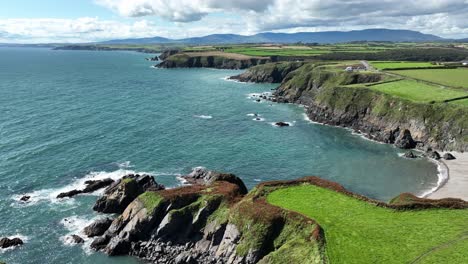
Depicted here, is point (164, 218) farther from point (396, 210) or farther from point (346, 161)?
point (346, 161)

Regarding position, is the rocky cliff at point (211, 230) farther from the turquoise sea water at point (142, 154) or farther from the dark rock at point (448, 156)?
the dark rock at point (448, 156)

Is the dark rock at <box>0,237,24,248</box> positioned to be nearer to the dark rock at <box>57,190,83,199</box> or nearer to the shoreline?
the dark rock at <box>57,190,83,199</box>

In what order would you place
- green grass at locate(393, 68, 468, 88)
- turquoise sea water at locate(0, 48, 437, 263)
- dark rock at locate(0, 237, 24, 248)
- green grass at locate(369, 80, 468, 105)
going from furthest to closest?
green grass at locate(393, 68, 468, 88) → green grass at locate(369, 80, 468, 105) → turquoise sea water at locate(0, 48, 437, 263) → dark rock at locate(0, 237, 24, 248)

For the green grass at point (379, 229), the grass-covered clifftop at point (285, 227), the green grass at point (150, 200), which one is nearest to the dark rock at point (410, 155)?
the grass-covered clifftop at point (285, 227)

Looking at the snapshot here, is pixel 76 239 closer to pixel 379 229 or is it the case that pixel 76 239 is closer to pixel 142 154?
pixel 142 154

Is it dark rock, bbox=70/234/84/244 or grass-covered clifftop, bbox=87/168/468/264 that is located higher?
grass-covered clifftop, bbox=87/168/468/264

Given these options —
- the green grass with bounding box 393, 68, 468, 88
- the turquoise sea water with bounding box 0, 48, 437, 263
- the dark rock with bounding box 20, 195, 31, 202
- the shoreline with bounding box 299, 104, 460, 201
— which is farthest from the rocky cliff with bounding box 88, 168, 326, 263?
the green grass with bounding box 393, 68, 468, 88

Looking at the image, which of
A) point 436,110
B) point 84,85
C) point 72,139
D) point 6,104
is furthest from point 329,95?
point 84,85
